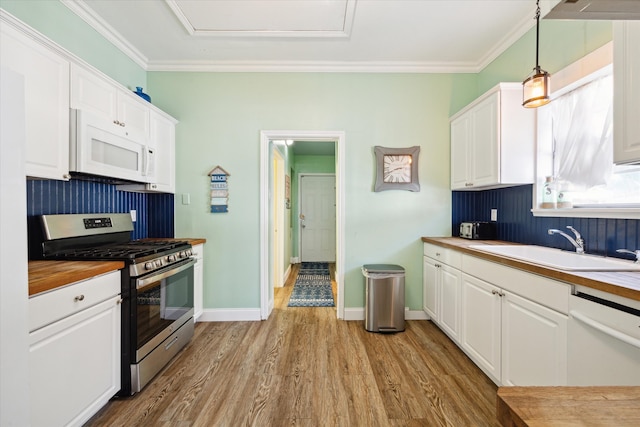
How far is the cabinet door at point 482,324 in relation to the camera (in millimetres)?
1891

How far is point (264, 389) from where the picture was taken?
196 centimetres

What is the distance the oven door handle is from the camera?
1852 mm

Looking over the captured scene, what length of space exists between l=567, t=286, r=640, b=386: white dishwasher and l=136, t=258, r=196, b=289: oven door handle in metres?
2.35

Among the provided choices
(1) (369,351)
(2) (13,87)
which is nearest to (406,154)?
(1) (369,351)

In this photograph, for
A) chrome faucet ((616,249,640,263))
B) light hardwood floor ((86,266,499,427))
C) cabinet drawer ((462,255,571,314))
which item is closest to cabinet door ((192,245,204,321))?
light hardwood floor ((86,266,499,427))

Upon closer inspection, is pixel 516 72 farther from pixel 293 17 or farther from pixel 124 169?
pixel 124 169

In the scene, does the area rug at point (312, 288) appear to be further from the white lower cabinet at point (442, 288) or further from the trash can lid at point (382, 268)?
the white lower cabinet at point (442, 288)

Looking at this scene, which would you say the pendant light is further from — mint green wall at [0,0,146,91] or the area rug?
mint green wall at [0,0,146,91]

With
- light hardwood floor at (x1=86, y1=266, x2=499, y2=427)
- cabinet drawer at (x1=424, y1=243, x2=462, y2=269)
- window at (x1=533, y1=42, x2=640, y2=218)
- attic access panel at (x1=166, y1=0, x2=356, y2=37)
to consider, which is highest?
attic access panel at (x1=166, y1=0, x2=356, y2=37)

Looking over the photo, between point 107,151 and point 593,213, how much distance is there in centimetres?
333

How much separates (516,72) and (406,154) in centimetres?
117

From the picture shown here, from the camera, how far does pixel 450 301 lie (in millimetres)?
2539

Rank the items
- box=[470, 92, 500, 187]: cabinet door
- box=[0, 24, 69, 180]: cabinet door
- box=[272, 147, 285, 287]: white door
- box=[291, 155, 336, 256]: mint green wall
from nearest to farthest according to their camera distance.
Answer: box=[0, 24, 69, 180]: cabinet door
box=[470, 92, 500, 187]: cabinet door
box=[272, 147, 285, 287]: white door
box=[291, 155, 336, 256]: mint green wall

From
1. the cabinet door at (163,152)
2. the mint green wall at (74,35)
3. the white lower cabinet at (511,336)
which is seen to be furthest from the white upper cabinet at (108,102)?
the white lower cabinet at (511,336)
